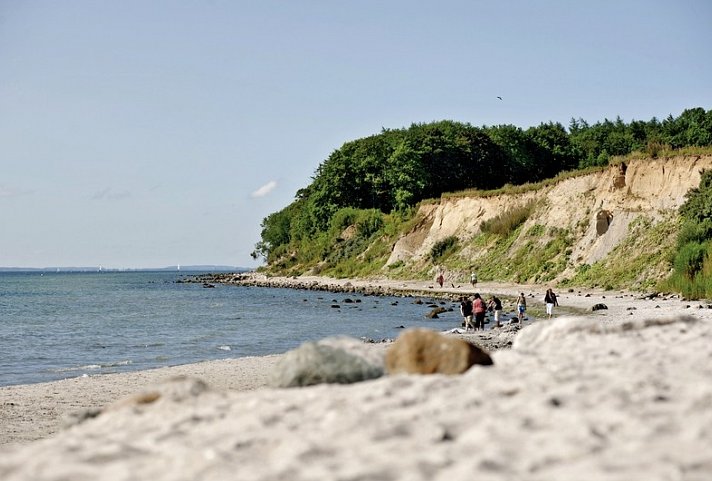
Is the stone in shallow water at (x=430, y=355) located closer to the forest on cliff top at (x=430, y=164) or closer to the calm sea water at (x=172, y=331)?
the calm sea water at (x=172, y=331)

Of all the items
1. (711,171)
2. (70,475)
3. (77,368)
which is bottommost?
(77,368)

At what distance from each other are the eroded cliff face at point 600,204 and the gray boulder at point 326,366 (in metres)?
41.0

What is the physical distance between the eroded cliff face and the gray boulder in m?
41.0

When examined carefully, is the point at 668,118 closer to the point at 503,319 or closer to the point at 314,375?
the point at 503,319

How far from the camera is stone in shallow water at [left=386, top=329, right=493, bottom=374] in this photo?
8273 millimetres

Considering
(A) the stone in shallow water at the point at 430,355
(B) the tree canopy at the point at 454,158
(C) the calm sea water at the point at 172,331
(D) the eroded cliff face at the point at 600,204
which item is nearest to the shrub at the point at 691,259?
(C) the calm sea water at the point at 172,331

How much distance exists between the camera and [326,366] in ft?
27.6

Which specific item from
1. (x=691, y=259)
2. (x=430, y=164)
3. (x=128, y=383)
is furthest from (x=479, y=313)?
(x=430, y=164)

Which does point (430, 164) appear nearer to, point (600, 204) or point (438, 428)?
point (600, 204)

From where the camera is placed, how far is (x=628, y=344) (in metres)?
9.35

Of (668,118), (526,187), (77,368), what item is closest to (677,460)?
(77,368)

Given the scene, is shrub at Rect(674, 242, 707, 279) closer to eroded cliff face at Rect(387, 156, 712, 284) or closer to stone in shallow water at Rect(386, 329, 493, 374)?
eroded cliff face at Rect(387, 156, 712, 284)

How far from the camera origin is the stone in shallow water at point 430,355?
8.27m

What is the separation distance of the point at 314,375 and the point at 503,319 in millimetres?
25497
